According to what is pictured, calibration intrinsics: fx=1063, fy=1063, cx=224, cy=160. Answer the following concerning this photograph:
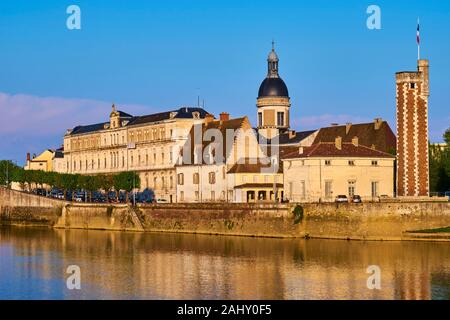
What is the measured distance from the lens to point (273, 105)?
382 feet

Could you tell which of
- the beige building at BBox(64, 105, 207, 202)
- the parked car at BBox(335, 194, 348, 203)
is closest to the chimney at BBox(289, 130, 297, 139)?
the beige building at BBox(64, 105, 207, 202)

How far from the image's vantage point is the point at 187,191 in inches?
3708

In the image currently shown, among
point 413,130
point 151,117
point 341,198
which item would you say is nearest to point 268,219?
point 341,198

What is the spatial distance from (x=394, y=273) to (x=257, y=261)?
29.2ft

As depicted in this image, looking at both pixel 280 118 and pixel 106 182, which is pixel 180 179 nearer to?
pixel 106 182

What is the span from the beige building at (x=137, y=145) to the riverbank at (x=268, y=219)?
12478mm

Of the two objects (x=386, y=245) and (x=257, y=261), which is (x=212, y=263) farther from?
(x=386, y=245)

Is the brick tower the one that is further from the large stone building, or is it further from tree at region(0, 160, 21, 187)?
tree at region(0, 160, 21, 187)

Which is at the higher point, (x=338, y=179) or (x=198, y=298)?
Answer: (x=338, y=179)

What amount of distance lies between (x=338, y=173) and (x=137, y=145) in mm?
39392

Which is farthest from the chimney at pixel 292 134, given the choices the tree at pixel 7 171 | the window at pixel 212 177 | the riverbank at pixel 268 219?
the tree at pixel 7 171

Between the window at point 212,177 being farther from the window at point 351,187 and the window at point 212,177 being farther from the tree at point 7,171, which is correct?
the tree at point 7,171
